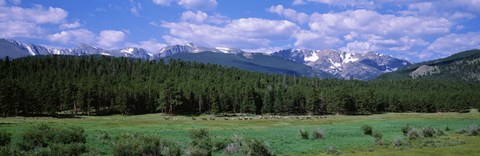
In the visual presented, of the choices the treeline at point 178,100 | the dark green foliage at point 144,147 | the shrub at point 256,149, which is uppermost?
the treeline at point 178,100

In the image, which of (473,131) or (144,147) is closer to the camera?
(144,147)

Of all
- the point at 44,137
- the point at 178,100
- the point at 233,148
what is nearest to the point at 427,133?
the point at 233,148

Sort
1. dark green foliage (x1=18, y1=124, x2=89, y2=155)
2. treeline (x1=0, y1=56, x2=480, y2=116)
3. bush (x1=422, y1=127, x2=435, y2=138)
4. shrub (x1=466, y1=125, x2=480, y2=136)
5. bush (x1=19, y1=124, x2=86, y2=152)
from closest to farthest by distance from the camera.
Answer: dark green foliage (x1=18, y1=124, x2=89, y2=155)
bush (x1=19, y1=124, x2=86, y2=152)
bush (x1=422, y1=127, x2=435, y2=138)
shrub (x1=466, y1=125, x2=480, y2=136)
treeline (x1=0, y1=56, x2=480, y2=116)

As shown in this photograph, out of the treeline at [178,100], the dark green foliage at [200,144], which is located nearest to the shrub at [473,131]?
the dark green foliage at [200,144]

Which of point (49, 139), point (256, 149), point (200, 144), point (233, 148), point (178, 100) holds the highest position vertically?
point (178, 100)

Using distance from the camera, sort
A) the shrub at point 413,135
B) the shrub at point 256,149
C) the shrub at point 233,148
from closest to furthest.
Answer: the shrub at point 256,149 < the shrub at point 233,148 < the shrub at point 413,135

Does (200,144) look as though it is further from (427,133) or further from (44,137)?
(427,133)

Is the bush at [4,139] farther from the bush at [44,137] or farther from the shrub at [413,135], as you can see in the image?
the shrub at [413,135]

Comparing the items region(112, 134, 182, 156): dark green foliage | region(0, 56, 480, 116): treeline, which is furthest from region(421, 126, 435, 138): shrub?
region(0, 56, 480, 116): treeline

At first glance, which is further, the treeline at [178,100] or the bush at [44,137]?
the treeline at [178,100]

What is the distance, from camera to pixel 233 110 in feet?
519

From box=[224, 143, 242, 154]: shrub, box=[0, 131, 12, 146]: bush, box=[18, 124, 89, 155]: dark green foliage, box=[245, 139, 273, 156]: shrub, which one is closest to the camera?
box=[18, 124, 89, 155]: dark green foliage

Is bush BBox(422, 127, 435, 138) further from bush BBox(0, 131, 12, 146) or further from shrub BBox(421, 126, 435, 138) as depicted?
bush BBox(0, 131, 12, 146)

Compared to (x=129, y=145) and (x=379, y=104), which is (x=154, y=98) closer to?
(x=379, y=104)
